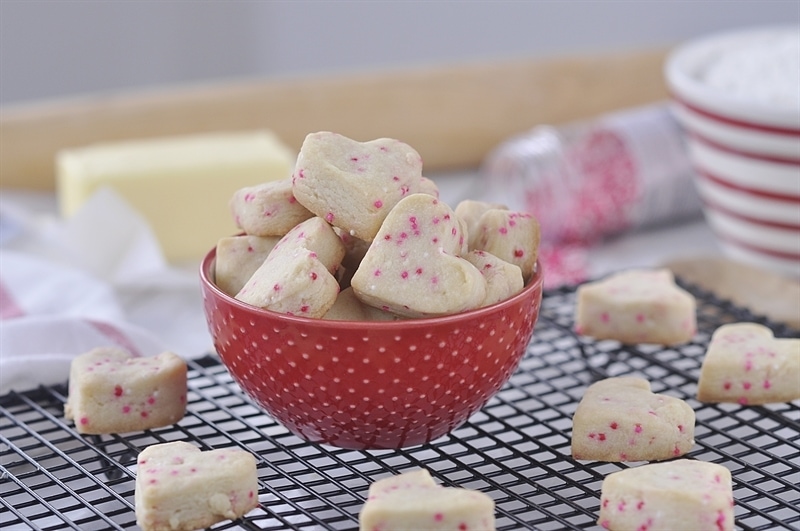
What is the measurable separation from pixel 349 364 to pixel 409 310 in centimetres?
6

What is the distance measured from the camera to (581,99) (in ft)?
6.11

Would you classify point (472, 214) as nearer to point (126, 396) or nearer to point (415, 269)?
point (415, 269)

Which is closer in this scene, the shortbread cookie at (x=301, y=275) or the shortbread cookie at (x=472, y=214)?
the shortbread cookie at (x=301, y=275)

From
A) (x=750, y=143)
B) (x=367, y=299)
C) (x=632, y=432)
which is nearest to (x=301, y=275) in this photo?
(x=367, y=299)

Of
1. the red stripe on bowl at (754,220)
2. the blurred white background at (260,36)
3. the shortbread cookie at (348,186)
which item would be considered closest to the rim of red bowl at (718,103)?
the red stripe on bowl at (754,220)

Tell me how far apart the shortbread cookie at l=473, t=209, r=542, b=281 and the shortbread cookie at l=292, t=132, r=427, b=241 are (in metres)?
0.07

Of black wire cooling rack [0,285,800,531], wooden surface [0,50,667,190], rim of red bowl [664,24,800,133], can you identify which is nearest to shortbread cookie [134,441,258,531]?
black wire cooling rack [0,285,800,531]

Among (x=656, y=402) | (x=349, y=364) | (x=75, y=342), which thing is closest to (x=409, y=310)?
(x=349, y=364)

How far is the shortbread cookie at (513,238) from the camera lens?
0.79 m

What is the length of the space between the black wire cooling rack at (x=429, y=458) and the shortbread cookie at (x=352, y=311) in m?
0.11

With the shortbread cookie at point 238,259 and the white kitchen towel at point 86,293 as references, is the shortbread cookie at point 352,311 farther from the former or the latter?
the white kitchen towel at point 86,293

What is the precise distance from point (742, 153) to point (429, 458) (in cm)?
61

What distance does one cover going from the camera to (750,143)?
1186 mm

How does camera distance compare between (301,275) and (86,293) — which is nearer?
(301,275)
